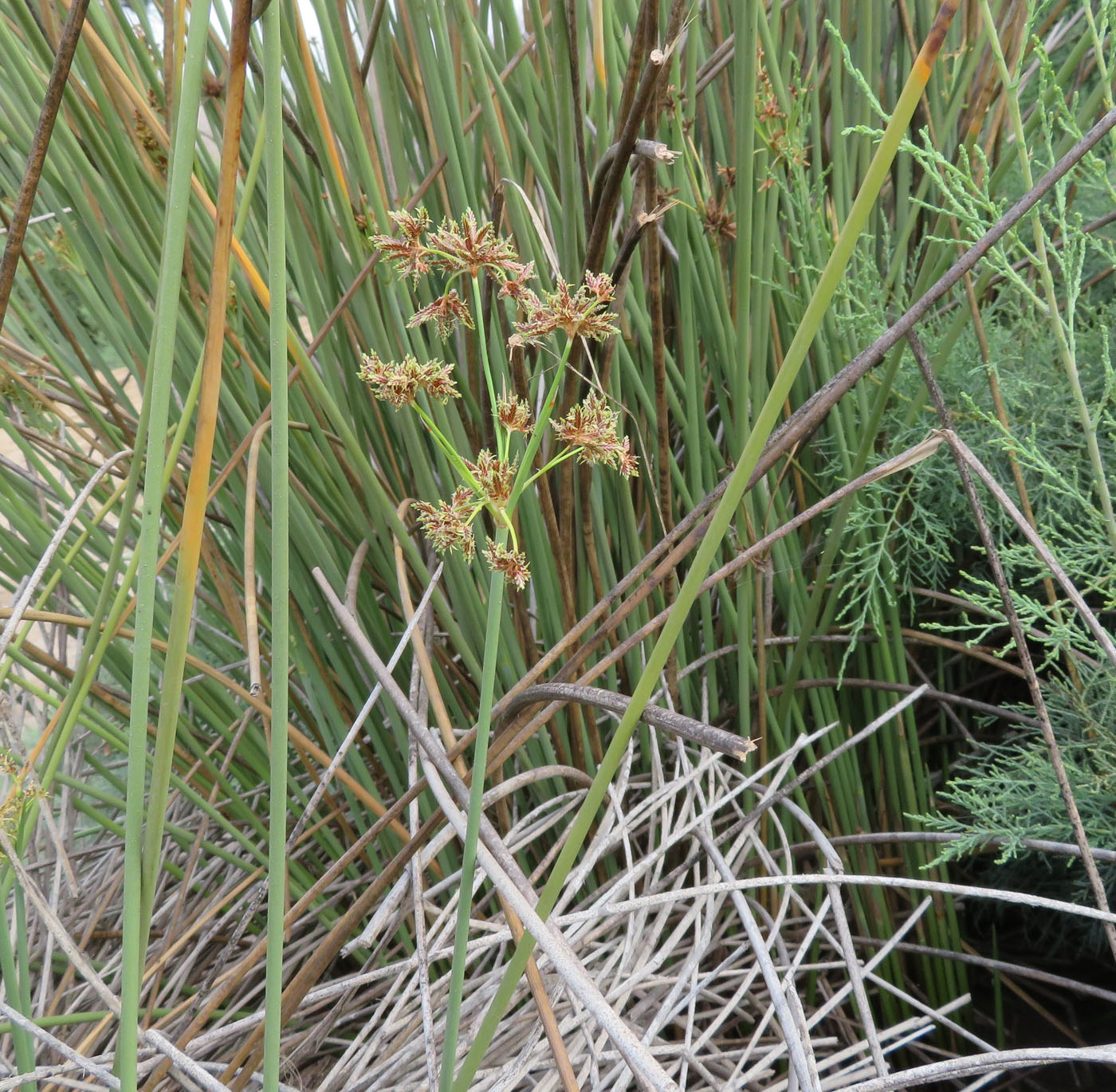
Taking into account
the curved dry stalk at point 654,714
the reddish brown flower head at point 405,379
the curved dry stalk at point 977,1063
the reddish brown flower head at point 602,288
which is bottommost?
the curved dry stalk at point 977,1063

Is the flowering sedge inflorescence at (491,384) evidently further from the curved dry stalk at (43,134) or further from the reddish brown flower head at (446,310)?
the curved dry stalk at (43,134)

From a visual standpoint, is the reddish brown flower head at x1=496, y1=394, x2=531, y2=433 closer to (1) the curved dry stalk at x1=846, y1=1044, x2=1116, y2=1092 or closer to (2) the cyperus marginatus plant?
(2) the cyperus marginatus plant

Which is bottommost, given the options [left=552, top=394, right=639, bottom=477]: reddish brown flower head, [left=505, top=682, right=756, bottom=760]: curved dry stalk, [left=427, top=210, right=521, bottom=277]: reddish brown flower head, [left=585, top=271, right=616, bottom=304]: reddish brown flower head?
[left=505, top=682, right=756, bottom=760]: curved dry stalk

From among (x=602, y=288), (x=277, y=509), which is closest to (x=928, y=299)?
(x=602, y=288)

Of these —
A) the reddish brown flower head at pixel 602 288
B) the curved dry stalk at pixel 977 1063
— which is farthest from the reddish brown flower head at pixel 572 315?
the curved dry stalk at pixel 977 1063

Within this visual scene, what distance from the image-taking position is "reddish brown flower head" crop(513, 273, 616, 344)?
312 millimetres

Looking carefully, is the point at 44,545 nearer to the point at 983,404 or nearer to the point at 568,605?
the point at 568,605

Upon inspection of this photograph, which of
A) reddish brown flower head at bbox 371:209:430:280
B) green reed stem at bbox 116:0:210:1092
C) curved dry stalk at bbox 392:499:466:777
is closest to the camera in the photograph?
green reed stem at bbox 116:0:210:1092

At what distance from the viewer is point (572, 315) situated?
311 millimetres

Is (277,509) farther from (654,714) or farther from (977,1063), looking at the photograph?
(977,1063)

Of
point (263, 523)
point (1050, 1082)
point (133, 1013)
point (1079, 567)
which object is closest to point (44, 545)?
point (263, 523)

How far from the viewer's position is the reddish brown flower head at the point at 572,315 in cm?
31

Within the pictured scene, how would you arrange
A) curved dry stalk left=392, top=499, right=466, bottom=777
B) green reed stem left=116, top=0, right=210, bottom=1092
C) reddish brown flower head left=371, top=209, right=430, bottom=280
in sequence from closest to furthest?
1. green reed stem left=116, top=0, right=210, bottom=1092
2. reddish brown flower head left=371, top=209, right=430, bottom=280
3. curved dry stalk left=392, top=499, right=466, bottom=777

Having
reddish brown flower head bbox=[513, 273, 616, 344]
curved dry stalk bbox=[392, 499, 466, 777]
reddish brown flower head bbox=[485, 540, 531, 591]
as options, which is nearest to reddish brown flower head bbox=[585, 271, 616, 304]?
reddish brown flower head bbox=[513, 273, 616, 344]
